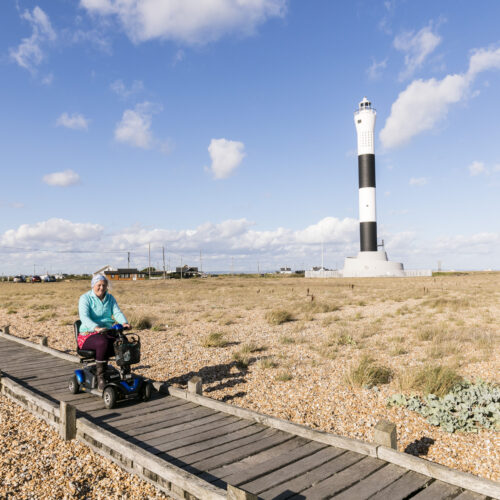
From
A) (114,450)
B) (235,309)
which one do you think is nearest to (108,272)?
(235,309)

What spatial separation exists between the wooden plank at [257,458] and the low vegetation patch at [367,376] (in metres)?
3.91

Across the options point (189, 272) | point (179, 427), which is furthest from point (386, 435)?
point (189, 272)

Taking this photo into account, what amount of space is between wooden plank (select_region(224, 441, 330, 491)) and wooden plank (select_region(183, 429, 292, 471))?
292 mm

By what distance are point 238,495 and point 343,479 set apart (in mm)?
1460

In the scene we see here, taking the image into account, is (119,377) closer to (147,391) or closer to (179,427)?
(147,391)

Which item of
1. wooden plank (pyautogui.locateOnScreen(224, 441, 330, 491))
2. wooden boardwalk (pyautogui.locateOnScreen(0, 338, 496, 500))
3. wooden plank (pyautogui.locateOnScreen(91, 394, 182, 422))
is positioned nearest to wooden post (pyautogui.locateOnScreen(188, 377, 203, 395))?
wooden boardwalk (pyautogui.locateOnScreen(0, 338, 496, 500))

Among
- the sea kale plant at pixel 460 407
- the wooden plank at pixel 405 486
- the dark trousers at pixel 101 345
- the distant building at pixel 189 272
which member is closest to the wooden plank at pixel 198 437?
the dark trousers at pixel 101 345

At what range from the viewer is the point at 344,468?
4.31 m

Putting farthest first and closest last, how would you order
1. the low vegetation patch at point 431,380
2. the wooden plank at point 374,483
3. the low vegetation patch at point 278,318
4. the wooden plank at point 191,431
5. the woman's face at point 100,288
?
the low vegetation patch at point 278,318, the low vegetation patch at point 431,380, the woman's face at point 100,288, the wooden plank at point 191,431, the wooden plank at point 374,483

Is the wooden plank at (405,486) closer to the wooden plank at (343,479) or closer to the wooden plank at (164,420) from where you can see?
the wooden plank at (343,479)

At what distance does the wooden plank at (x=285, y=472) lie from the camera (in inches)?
159

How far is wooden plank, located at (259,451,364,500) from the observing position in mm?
3894

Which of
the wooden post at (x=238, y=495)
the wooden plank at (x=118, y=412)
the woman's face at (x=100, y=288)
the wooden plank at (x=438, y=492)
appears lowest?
the wooden plank at (x=118, y=412)

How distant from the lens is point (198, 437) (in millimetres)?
5188
